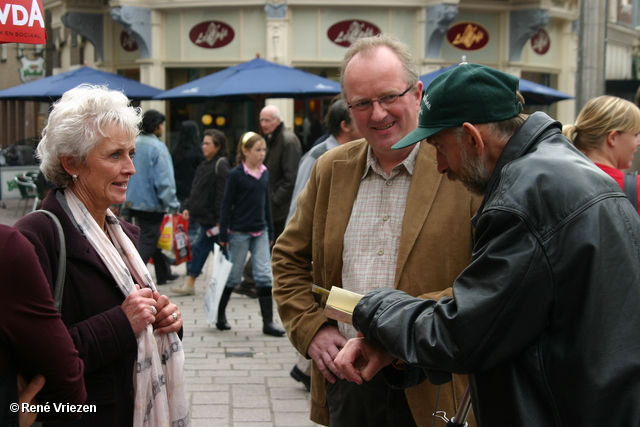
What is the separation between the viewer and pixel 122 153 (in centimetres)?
275

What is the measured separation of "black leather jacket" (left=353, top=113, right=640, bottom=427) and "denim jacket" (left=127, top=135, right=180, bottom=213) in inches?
266

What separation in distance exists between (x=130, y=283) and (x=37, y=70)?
72.1 feet

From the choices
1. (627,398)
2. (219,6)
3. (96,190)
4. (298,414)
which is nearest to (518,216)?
(627,398)

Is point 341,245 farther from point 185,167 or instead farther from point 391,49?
point 185,167

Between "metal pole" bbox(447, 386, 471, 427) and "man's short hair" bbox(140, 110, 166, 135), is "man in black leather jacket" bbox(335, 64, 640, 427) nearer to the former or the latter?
"metal pole" bbox(447, 386, 471, 427)

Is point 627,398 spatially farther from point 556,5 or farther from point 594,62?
point 556,5

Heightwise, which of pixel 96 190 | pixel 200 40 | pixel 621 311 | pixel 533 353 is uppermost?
pixel 200 40

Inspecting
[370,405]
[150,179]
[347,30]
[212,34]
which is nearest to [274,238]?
[150,179]

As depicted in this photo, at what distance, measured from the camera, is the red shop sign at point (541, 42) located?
19.3m

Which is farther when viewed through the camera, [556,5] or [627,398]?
[556,5]

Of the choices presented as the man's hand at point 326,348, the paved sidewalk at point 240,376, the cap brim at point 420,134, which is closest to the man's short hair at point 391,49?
the cap brim at point 420,134

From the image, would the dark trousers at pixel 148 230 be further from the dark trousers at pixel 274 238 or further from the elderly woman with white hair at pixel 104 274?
the elderly woman with white hair at pixel 104 274

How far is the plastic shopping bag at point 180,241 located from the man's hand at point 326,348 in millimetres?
6364

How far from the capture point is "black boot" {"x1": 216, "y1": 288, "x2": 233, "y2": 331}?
738 centimetres
